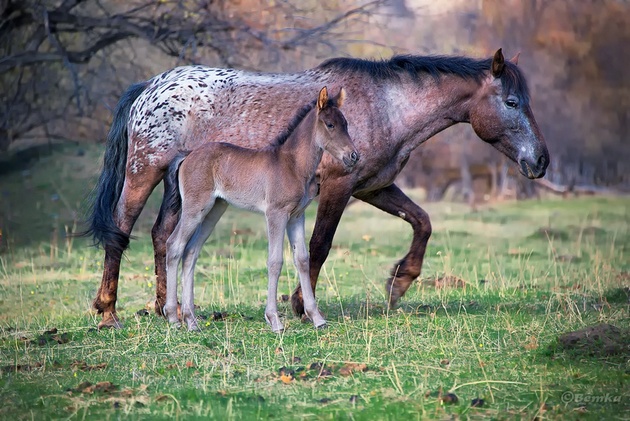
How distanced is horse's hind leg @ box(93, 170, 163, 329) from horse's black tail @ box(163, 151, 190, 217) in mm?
239

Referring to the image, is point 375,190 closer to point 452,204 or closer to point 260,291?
point 260,291

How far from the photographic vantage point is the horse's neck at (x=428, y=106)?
32.0 feet

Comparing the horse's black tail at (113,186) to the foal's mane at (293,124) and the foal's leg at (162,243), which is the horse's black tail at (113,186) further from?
the foal's mane at (293,124)

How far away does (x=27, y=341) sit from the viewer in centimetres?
874

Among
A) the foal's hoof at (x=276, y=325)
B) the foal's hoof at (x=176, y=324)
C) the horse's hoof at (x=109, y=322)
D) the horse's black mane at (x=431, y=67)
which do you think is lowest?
the horse's hoof at (x=109, y=322)

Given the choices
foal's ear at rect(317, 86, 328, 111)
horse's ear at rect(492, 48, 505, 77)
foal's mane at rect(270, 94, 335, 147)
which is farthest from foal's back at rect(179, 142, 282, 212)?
horse's ear at rect(492, 48, 505, 77)

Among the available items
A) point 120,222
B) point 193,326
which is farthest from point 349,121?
point 120,222

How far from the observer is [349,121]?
31.3 feet

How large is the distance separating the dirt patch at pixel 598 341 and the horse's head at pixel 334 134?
243 centimetres

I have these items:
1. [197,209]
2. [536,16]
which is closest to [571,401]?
[197,209]

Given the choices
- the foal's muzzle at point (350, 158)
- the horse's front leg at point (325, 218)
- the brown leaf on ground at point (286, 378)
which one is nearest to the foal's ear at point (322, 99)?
the foal's muzzle at point (350, 158)

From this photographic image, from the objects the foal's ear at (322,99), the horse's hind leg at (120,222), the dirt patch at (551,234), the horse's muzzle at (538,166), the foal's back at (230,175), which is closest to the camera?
the foal's ear at (322,99)

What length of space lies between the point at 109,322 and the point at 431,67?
14.0ft

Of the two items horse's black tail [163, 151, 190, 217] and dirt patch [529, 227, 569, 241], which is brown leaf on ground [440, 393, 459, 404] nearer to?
horse's black tail [163, 151, 190, 217]
